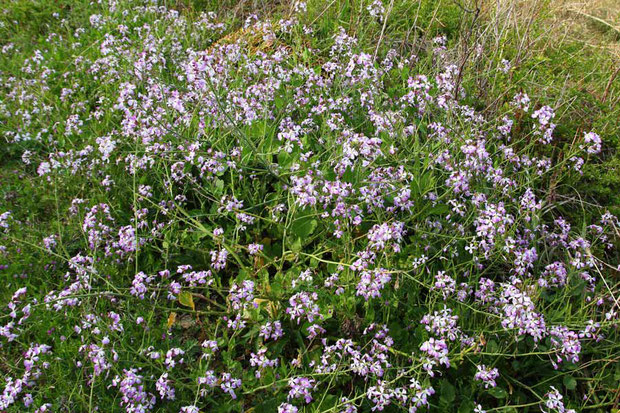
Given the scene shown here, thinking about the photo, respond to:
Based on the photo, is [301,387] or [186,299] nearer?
[301,387]

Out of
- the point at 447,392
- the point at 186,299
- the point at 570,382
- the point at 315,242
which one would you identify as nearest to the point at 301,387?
the point at 447,392

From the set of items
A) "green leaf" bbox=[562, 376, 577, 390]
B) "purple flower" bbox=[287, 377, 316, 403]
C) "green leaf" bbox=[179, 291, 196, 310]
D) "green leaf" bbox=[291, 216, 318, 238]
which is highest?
"green leaf" bbox=[291, 216, 318, 238]

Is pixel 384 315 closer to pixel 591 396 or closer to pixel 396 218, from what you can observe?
pixel 396 218

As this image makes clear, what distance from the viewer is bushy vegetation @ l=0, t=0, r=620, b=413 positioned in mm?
2355

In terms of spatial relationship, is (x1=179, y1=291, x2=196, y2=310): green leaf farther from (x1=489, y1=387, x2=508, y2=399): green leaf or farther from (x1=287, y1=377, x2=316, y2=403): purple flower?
(x1=489, y1=387, x2=508, y2=399): green leaf

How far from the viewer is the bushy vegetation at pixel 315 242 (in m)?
2.36

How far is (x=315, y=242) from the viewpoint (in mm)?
3021

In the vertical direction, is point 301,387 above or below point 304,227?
below

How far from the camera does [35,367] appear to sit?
243 centimetres

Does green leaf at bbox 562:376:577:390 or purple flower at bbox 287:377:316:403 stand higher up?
green leaf at bbox 562:376:577:390

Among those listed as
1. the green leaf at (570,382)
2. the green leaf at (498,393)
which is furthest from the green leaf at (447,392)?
the green leaf at (570,382)

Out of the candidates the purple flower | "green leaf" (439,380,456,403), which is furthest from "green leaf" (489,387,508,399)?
the purple flower

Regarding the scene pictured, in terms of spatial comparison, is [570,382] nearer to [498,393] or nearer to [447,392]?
[498,393]

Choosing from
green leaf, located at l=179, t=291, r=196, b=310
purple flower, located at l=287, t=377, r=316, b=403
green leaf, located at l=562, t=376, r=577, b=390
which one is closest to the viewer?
purple flower, located at l=287, t=377, r=316, b=403
